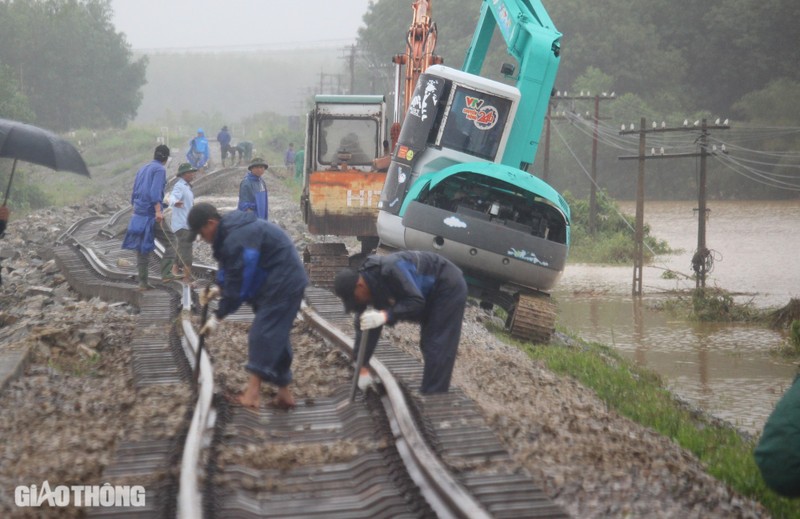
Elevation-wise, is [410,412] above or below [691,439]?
above

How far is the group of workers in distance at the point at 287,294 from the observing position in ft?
24.1

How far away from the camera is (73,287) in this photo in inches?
652

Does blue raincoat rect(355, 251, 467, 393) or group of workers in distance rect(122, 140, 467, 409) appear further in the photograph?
blue raincoat rect(355, 251, 467, 393)

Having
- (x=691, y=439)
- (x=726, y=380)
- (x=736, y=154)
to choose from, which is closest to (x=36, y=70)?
(x=736, y=154)

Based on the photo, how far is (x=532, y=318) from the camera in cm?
1392

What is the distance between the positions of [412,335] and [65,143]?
4392 millimetres

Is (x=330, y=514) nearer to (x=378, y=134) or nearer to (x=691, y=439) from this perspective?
(x=691, y=439)

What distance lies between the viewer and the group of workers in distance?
7.34 meters

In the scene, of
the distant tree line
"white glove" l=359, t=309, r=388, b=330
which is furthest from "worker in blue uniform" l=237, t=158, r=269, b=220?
the distant tree line

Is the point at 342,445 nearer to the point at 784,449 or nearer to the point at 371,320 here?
the point at 371,320

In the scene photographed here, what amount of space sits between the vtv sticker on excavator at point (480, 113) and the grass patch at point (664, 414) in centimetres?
312

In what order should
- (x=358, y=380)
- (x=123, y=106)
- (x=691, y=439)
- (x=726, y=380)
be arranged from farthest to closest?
(x=123, y=106) < (x=726, y=380) < (x=691, y=439) < (x=358, y=380)

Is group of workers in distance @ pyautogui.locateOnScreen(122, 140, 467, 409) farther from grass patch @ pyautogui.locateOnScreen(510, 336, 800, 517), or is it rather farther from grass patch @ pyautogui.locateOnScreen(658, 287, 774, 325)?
grass patch @ pyautogui.locateOnScreen(658, 287, 774, 325)

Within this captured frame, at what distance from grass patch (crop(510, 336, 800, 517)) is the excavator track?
18 centimetres
